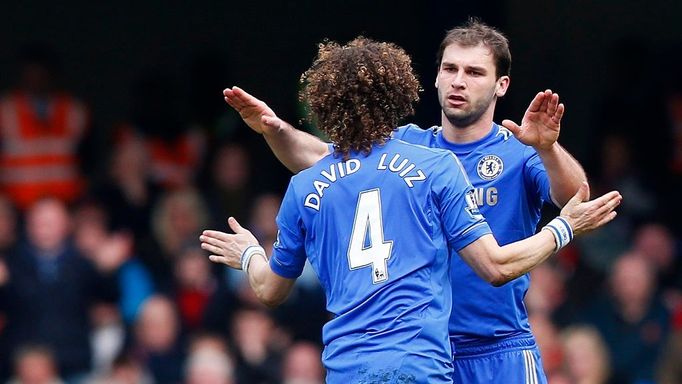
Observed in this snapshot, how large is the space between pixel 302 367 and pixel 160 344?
3.14 feet

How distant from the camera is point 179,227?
1005 centimetres

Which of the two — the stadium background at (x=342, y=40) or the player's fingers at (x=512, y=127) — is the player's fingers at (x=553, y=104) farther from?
the stadium background at (x=342, y=40)

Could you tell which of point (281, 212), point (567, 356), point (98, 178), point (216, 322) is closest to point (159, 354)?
point (216, 322)

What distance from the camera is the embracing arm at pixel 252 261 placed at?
5.16 meters

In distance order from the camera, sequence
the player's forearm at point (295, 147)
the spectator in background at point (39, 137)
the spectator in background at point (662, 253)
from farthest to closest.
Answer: the spectator in background at point (39, 137)
the spectator in background at point (662, 253)
the player's forearm at point (295, 147)

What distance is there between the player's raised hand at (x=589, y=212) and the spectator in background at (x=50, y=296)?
16.0 feet

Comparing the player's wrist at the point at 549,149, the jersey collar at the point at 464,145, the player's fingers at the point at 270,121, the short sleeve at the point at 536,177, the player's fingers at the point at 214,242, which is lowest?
the player's fingers at the point at 214,242

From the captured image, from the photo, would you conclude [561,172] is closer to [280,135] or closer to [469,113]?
[469,113]

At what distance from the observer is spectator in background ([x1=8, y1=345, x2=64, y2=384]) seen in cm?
915

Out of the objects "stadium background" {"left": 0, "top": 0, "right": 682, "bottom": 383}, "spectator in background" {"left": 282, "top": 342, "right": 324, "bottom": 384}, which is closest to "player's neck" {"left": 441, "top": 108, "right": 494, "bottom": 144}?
"spectator in background" {"left": 282, "top": 342, "right": 324, "bottom": 384}

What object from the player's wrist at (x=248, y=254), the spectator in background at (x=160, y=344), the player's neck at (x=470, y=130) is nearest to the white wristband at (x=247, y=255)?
the player's wrist at (x=248, y=254)

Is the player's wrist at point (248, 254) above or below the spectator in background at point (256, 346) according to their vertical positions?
above

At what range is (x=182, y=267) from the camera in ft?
31.6

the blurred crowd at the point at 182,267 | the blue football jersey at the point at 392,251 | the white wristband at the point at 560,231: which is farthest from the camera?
the blurred crowd at the point at 182,267
